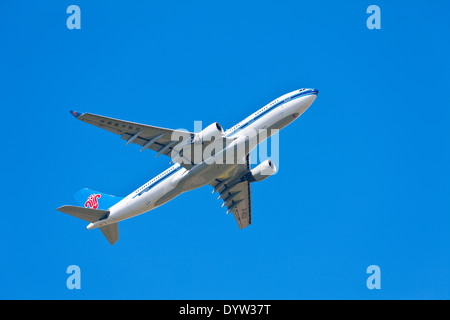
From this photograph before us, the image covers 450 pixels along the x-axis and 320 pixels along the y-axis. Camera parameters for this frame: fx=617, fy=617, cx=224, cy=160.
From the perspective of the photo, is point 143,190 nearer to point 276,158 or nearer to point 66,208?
point 66,208

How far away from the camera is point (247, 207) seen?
196 feet

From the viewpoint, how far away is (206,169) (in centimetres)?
4950

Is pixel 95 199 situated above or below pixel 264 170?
below

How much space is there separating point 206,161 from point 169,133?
3686mm

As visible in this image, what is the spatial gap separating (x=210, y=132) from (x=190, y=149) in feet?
8.25

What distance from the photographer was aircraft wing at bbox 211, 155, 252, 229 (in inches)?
2210

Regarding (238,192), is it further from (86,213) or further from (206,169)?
(86,213)

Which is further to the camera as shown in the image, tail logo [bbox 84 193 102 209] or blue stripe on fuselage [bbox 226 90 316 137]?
tail logo [bbox 84 193 102 209]

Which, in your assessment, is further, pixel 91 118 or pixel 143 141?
pixel 143 141

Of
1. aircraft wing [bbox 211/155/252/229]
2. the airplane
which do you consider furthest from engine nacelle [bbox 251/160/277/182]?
aircraft wing [bbox 211/155/252/229]

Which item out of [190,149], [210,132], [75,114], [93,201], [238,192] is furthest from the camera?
[238,192]

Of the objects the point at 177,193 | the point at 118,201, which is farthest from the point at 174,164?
the point at 118,201

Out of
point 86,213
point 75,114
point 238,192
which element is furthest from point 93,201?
point 75,114

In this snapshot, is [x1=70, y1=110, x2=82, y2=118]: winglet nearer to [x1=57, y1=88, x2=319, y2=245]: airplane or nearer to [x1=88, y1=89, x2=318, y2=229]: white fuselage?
[x1=57, y1=88, x2=319, y2=245]: airplane
